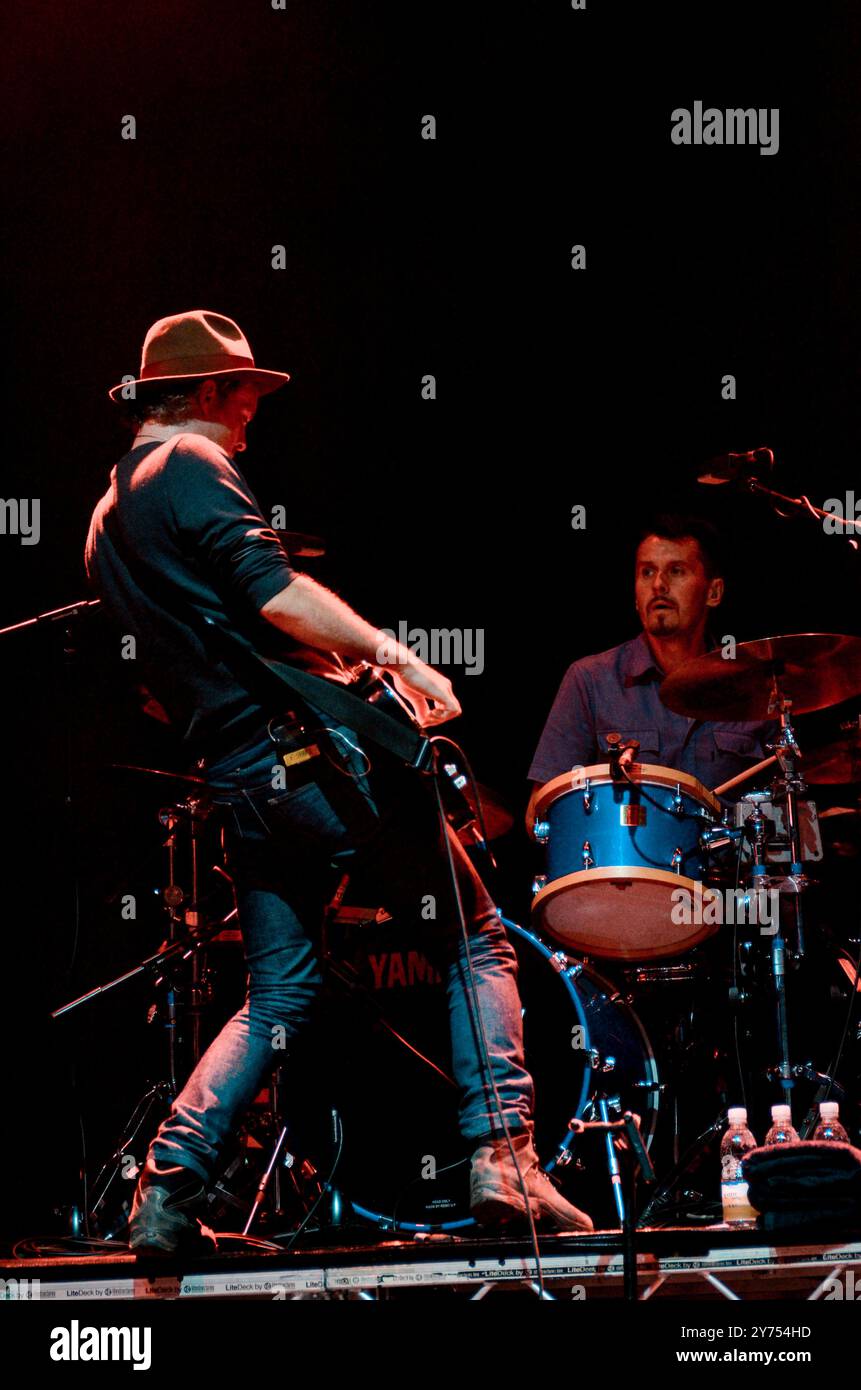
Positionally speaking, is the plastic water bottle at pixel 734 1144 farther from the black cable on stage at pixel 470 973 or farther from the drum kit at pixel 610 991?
the black cable on stage at pixel 470 973

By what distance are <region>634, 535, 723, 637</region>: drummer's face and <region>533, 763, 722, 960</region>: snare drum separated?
1.14 m

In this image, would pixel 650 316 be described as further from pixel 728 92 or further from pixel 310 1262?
pixel 310 1262

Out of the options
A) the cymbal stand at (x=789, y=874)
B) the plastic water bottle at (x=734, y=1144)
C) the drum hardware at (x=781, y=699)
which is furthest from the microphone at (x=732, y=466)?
the plastic water bottle at (x=734, y=1144)

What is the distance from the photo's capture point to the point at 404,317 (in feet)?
20.0

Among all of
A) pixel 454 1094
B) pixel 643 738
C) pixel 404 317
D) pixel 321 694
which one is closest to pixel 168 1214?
pixel 321 694

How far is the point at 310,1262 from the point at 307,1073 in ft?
7.72

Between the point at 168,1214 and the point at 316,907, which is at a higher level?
the point at 316,907

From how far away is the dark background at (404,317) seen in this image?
5762 millimetres

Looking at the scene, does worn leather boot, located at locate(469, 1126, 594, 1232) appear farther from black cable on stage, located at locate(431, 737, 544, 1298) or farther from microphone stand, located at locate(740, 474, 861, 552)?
microphone stand, located at locate(740, 474, 861, 552)

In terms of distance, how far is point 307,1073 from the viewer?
5445 millimetres

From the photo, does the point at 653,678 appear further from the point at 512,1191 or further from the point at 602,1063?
the point at 512,1191

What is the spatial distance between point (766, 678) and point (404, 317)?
90.8 inches

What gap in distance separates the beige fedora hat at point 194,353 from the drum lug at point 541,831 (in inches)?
73.6
